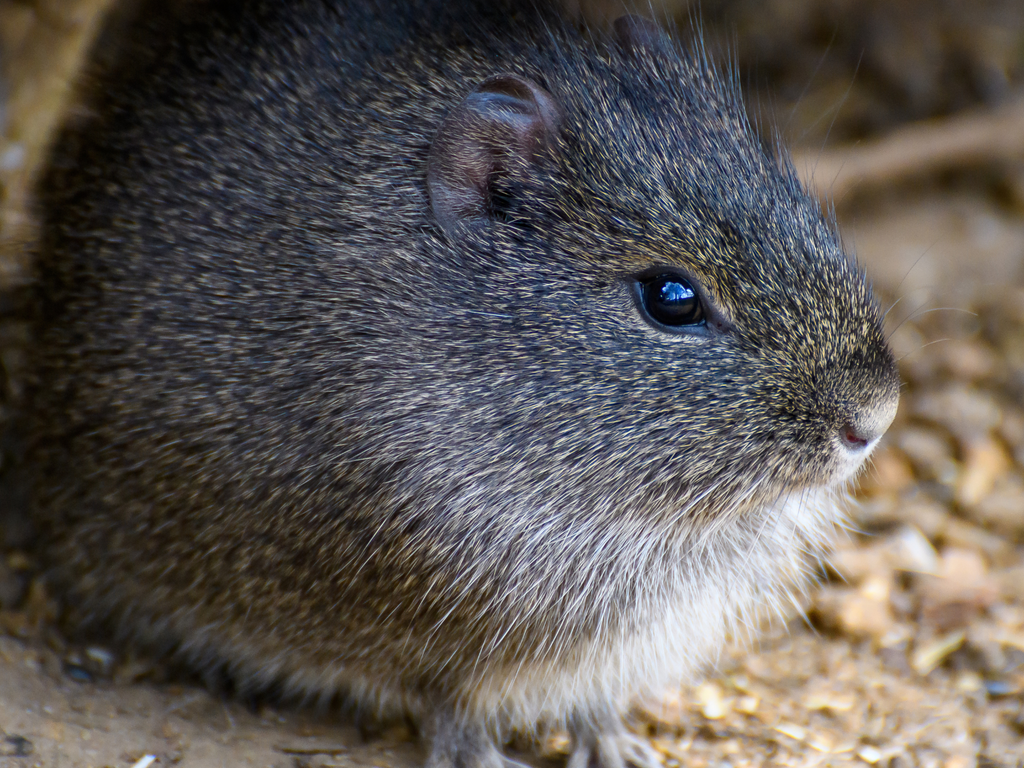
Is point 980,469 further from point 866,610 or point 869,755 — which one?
point 869,755

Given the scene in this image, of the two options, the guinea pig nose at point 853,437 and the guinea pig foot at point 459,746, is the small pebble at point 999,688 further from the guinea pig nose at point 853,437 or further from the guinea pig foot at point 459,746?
the guinea pig foot at point 459,746

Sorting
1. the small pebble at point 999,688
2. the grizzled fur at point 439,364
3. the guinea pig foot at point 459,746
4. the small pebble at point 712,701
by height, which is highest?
the grizzled fur at point 439,364

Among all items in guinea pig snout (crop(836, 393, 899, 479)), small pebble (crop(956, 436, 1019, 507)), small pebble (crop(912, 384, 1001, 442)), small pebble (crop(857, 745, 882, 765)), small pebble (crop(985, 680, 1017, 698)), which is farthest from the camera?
small pebble (crop(912, 384, 1001, 442))

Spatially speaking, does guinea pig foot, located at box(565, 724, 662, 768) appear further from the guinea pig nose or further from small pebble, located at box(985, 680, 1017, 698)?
the guinea pig nose

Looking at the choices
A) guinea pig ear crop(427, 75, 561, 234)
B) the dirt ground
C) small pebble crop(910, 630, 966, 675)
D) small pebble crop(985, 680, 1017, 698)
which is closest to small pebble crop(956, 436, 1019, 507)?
the dirt ground

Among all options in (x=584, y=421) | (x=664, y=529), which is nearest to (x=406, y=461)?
(x=584, y=421)

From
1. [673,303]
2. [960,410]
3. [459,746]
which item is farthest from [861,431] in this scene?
[960,410]

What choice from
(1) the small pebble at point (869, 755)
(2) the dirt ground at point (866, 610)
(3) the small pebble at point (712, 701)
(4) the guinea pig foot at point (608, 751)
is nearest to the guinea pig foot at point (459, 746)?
(2) the dirt ground at point (866, 610)

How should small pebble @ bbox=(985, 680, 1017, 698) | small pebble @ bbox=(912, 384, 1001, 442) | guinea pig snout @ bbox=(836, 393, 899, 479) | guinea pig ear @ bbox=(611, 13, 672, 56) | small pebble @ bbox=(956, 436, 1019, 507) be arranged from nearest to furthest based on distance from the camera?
1. guinea pig snout @ bbox=(836, 393, 899, 479)
2. guinea pig ear @ bbox=(611, 13, 672, 56)
3. small pebble @ bbox=(985, 680, 1017, 698)
4. small pebble @ bbox=(956, 436, 1019, 507)
5. small pebble @ bbox=(912, 384, 1001, 442)
